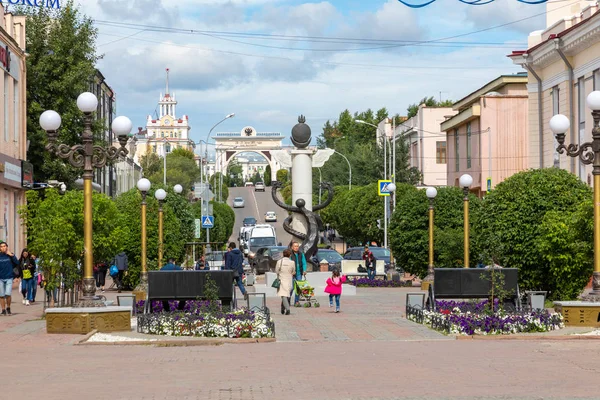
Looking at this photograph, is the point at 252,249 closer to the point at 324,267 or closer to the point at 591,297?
the point at 324,267

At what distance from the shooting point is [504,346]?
1623 centimetres

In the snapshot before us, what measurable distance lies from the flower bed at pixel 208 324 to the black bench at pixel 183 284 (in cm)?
214

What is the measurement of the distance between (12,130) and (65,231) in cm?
1942

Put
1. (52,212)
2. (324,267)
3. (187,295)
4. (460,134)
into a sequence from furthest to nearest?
(460,134)
(324,267)
(52,212)
(187,295)

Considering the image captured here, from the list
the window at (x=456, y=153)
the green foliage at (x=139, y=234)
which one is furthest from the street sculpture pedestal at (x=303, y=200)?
the window at (x=456, y=153)

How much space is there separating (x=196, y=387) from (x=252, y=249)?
152ft

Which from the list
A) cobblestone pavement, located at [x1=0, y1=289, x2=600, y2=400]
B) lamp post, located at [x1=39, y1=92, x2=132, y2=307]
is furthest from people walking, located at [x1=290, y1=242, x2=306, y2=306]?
lamp post, located at [x1=39, y1=92, x2=132, y2=307]

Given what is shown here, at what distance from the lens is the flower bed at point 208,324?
17.5m

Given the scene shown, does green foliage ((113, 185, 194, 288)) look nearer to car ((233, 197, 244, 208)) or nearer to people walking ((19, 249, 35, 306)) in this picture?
people walking ((19, 249, 35, 306))

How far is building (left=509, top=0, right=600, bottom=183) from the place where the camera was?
38.8 m

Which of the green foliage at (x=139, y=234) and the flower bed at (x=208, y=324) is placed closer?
the flower bed at (x=208, y=324)

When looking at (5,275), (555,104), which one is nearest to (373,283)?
(555,104)

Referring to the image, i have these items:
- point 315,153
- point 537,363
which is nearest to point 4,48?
point 315,153

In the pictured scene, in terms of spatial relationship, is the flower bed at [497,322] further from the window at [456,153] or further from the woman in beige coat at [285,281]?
the window at [456,153]
